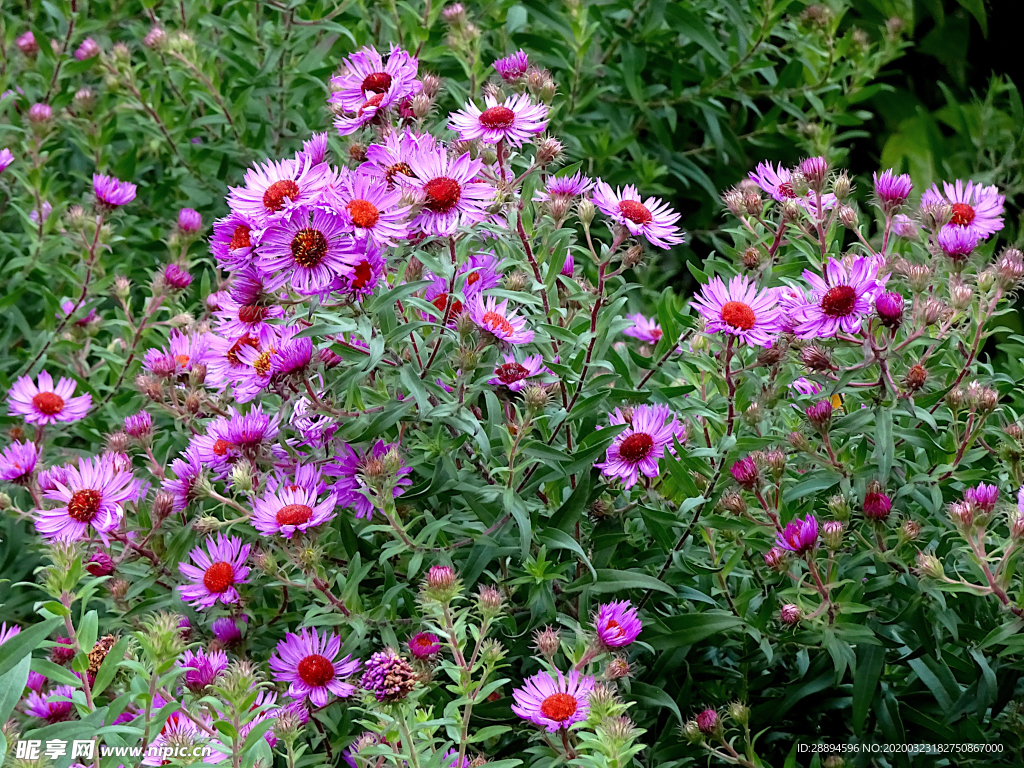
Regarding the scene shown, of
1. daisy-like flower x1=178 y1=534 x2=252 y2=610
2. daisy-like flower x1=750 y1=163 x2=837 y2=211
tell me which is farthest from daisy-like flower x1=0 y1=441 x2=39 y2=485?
daisy-like flower x1=750 y1=163 x2=837 y2=211

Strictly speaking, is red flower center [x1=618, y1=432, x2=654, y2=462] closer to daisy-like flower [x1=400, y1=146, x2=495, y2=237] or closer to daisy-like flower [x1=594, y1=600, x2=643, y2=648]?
daisy-like flower [x1=594, y1=600, x2=643, y2=648]

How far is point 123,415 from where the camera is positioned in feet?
5.68

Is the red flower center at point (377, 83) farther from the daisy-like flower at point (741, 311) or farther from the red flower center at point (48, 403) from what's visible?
the red flower center at point (48, 403)

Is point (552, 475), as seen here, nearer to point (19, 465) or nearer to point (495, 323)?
point (495, 323)

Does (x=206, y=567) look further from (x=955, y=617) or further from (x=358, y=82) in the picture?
(x=955, y=617)

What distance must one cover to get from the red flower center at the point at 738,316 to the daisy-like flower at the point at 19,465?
0.99 meters

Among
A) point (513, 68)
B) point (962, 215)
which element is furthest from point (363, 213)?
point (962, 215)

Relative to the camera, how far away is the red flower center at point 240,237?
1177 millimetres

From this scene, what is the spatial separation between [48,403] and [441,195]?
2.91 feet

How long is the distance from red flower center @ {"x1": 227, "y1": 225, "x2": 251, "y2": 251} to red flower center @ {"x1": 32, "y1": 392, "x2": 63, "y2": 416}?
671 millimetres

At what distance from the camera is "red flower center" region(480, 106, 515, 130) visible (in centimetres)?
123

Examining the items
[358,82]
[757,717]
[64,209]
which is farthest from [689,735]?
[64,209]

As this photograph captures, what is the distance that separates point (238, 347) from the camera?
50.3 inches

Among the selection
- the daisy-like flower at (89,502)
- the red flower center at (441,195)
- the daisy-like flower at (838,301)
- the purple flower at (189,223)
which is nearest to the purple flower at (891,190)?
the daisy-like flower at (838,301)
